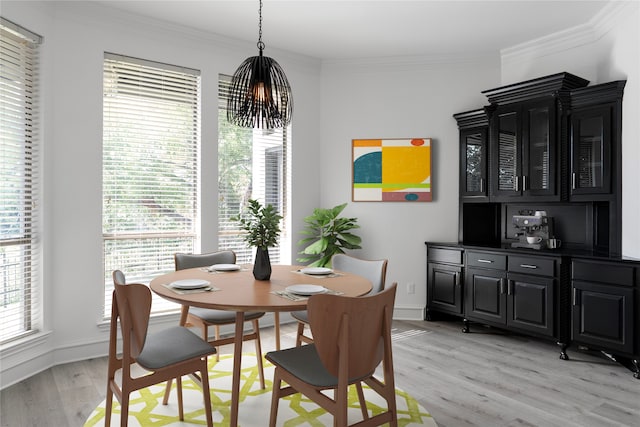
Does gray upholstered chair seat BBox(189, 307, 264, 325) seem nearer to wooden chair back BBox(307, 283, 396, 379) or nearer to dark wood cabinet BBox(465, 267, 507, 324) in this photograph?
wooden chair back BBox(307, 283, 396, 379)

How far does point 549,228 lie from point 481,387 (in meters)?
1.85

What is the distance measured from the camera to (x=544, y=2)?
347 cm

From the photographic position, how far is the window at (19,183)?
3012mm

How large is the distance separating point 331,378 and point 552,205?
3.30 m

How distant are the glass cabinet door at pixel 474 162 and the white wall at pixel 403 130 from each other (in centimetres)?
14

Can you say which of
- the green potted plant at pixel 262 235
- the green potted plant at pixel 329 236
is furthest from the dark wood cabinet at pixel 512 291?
the green potted plant at pixel 262 235

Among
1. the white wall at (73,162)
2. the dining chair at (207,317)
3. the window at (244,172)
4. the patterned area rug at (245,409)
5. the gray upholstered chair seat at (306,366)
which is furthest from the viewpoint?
the window at (244,172)

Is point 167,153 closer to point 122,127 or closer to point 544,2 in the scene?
point 122,127

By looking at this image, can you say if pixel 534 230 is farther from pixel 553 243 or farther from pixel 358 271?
pixel 358 271

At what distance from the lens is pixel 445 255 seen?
14.6 ft

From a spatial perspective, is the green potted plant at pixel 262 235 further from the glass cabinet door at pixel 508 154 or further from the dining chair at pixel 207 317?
the glass cabinet door at pixel 508 154

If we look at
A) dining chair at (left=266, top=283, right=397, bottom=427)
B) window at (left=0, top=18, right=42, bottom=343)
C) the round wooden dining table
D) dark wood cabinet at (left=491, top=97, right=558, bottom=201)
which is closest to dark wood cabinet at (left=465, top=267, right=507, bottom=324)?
dark wood cabinet at (left=491, top=97, right=558, bottom=201)

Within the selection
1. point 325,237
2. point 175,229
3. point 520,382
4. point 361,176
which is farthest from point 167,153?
point 520,382

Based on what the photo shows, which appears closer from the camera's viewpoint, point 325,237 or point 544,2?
point 544,2
